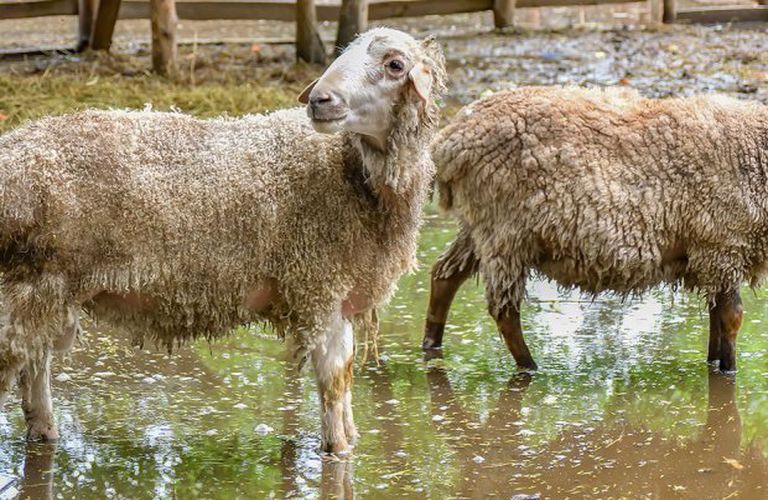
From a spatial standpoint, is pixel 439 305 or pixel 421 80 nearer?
pixel 421 80

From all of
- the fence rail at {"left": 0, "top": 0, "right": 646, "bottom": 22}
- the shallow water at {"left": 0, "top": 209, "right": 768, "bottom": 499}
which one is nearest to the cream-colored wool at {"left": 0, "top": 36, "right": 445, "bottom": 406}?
the shallow water at {"left": 0, "top": 209, "right": 768, "bottom": 499}

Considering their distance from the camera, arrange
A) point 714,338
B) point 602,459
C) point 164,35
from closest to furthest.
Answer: point 602,459 < point 714,338 < point 164,35

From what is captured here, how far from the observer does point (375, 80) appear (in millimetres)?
5516

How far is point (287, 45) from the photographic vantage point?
610 inches

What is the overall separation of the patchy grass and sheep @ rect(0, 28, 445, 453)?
5243 mm

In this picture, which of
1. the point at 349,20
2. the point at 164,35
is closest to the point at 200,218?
the point at 164,35

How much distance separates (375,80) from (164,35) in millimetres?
7807

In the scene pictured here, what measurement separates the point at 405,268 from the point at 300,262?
0.52 meters

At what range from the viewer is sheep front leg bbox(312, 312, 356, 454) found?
222 inches

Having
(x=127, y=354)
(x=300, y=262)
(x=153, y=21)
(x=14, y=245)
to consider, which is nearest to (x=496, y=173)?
(x=300, y=262)

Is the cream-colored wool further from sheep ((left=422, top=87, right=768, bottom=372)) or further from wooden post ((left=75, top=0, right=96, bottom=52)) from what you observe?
wooden post ((left=75, top=0, right=96, bottom=52))

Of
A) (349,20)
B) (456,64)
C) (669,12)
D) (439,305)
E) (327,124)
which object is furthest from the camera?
(669,12)

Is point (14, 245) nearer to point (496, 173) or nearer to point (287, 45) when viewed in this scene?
point (496, 173)

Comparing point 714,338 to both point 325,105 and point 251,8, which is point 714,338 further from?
point 251,8
